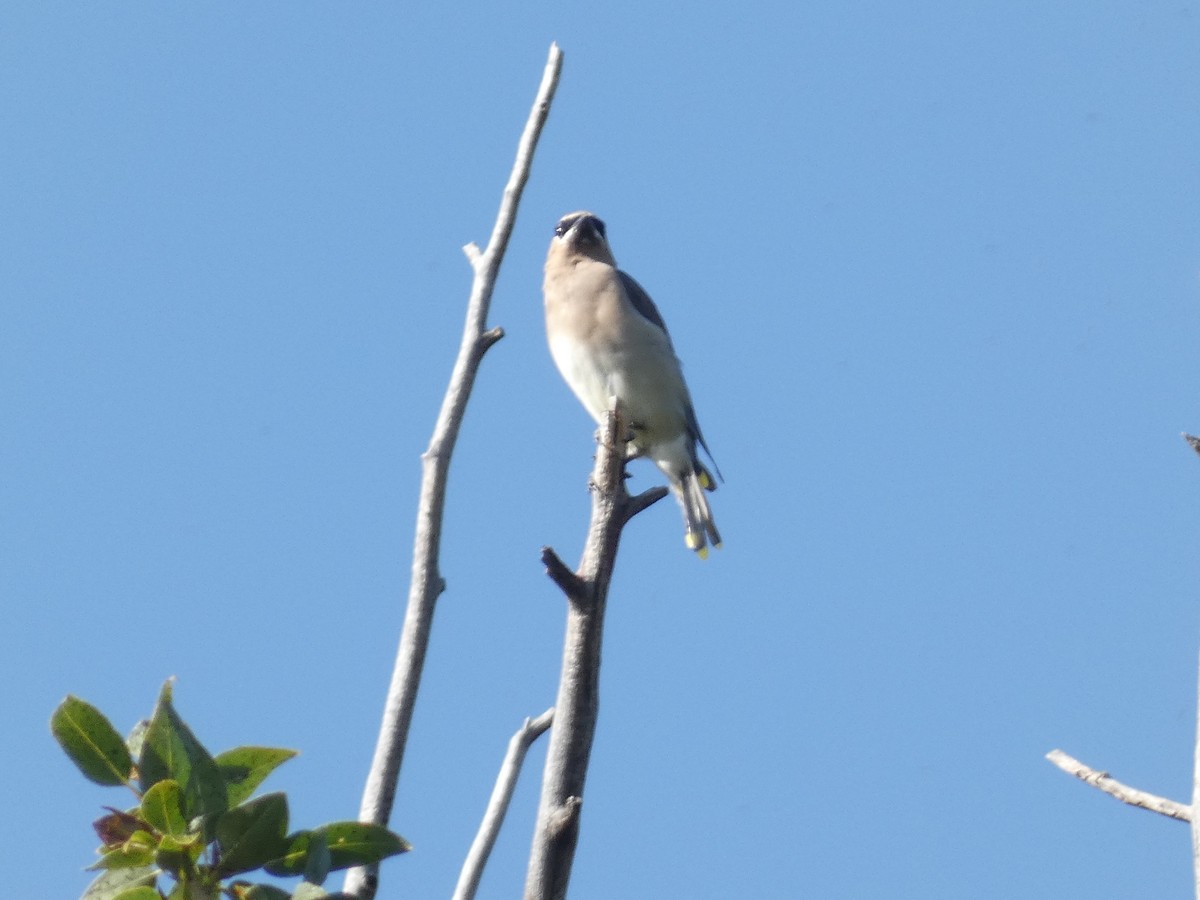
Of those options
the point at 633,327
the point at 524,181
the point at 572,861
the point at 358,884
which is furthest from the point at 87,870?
the point at 633,327

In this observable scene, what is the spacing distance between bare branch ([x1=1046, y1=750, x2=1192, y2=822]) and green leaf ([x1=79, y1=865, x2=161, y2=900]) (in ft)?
4.76

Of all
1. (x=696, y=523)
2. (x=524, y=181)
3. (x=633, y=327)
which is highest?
(x=633, y=327)

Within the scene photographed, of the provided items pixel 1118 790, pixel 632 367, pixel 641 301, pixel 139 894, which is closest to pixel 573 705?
pixel 139 894

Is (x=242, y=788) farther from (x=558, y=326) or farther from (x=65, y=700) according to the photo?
(x=558, y=326)

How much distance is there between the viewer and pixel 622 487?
248 cm

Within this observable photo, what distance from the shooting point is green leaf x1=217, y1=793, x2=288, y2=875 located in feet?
5.24

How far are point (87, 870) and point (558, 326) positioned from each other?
5.34 metres

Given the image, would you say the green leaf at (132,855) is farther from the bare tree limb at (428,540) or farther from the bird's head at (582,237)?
the bird's head at (582,237)

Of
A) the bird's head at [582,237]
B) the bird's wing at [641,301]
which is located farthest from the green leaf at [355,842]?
the bird's head at [582,237]

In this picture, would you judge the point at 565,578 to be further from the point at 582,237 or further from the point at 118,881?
the point at 582,237

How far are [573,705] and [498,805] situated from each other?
1.44ft

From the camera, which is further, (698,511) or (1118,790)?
(698,511)

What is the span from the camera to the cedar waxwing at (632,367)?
665 centimetres

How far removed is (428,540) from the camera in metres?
2.02
